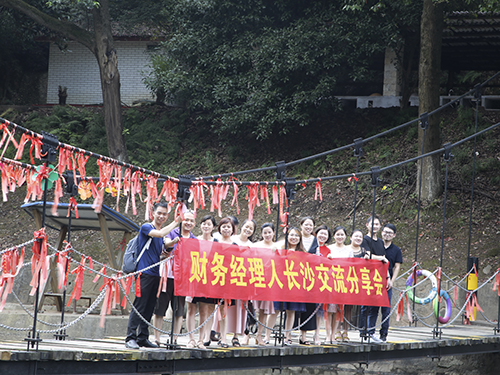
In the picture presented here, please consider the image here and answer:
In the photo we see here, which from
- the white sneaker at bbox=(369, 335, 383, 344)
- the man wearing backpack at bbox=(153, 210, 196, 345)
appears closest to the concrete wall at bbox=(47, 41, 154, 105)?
the white sneaker at bbox=(369, 335, 383, 344)

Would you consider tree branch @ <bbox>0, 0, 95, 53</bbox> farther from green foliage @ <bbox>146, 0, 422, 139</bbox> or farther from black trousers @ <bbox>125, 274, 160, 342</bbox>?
black trousers @ <bbox>125, 274, 160, 342</bbox>

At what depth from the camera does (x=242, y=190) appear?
16.3m

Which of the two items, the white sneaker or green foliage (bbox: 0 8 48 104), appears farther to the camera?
green foliage (bbox: 0 8 48 104)

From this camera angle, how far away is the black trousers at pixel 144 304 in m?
5.44

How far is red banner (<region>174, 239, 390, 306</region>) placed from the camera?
5.58m

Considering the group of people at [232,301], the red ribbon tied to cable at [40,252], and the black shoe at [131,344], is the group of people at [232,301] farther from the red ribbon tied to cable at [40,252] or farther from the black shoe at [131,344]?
the red ribbon tied to cable at [40,252]

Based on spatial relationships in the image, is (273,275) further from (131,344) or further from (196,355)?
(131,344)

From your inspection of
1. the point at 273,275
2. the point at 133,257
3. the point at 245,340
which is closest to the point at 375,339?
the point at 245,340

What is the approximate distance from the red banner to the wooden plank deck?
0.52 m

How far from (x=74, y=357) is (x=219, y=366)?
4.95 ft

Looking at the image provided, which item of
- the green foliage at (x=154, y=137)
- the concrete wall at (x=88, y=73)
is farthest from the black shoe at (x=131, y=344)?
the concrete wall at (x=88, y=73)

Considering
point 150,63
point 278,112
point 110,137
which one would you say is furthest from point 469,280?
point 150,63

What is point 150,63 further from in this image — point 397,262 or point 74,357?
point 74,357

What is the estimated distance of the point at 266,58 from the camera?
15445 mm
